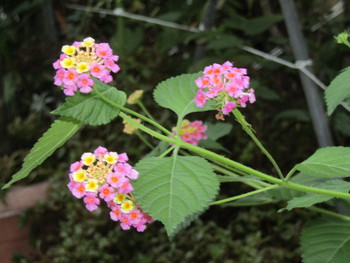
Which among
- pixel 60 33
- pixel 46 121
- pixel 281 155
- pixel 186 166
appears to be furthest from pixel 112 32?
pixel 186 166

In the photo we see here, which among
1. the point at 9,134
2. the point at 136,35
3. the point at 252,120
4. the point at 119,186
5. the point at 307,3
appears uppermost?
the point at 307,3

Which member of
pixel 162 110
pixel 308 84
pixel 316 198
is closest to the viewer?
pixel 316 198

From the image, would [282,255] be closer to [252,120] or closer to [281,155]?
[281,155]

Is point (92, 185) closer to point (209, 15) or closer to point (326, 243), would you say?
point (326, 243)

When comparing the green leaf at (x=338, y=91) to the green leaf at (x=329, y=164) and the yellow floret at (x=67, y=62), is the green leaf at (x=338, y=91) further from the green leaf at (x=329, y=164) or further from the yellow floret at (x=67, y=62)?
the yellow floret at (x=67, y=62)

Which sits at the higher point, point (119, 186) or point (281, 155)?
point (281, 155)

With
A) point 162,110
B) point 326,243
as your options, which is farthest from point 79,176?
point 162,110

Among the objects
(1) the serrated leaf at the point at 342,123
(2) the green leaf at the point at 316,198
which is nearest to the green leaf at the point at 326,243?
(2) the green leaf at the point at 316,198
